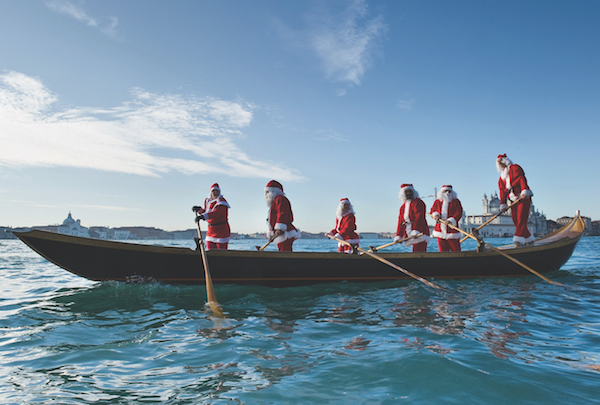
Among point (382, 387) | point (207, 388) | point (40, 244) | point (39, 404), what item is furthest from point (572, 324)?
point (40, 244)

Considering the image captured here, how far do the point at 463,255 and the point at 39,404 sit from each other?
793 centimetres

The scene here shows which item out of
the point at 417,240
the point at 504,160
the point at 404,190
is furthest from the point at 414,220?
the point at 504,160

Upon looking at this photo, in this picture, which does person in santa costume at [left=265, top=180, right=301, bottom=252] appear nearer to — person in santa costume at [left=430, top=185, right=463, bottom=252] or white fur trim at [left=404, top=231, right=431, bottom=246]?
white fur trim at [left=404, top=231, right=431, bottom=246]

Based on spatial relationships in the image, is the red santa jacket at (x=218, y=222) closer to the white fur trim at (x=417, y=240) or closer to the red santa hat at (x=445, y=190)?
the white fur trim at (x=417, y=240)

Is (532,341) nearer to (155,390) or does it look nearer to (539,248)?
(155,390)

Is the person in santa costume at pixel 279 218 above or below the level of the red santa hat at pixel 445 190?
below

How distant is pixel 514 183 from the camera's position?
31.1ft

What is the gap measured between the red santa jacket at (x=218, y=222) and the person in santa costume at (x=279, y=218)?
3.70 ft

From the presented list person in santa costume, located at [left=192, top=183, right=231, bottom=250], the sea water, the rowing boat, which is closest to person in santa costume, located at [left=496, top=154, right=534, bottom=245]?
the rowing boat

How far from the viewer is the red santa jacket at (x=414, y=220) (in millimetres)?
8906

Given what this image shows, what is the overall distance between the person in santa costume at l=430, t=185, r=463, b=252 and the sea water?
2.68 m

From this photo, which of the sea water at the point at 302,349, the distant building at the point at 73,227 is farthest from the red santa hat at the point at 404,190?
the distant building at the point at 73,227

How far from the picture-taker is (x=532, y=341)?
158 inches

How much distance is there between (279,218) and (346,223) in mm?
1786
